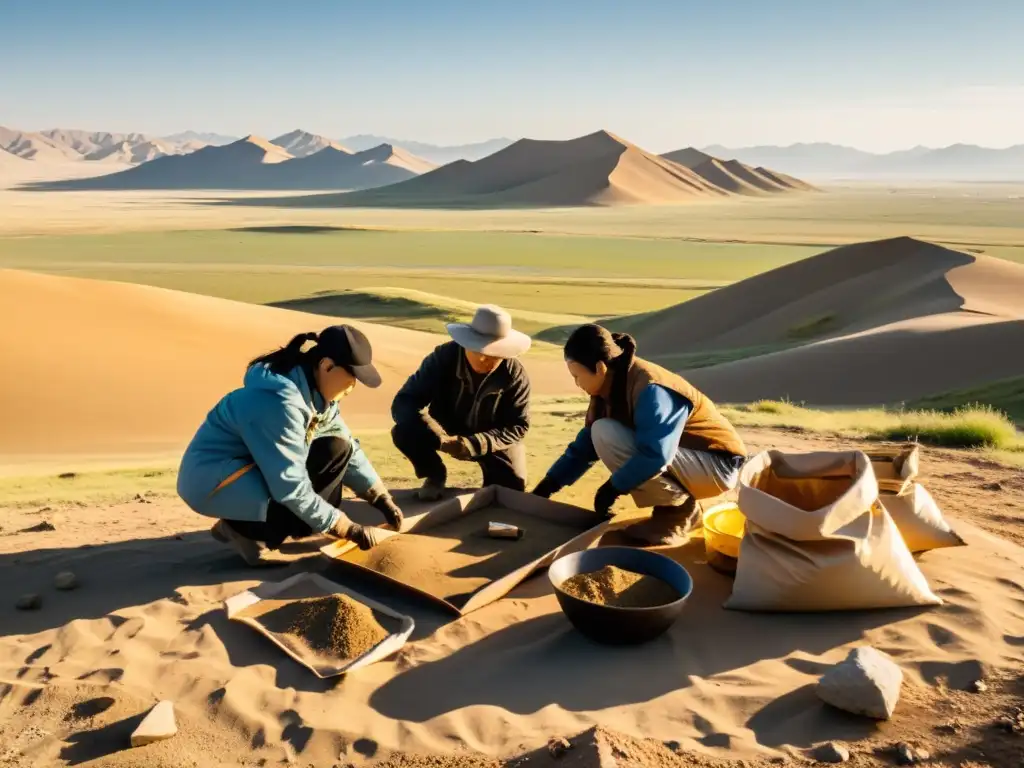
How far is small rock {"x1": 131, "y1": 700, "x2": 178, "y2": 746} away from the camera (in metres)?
2.73

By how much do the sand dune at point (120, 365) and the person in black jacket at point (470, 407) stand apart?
3.64 metres

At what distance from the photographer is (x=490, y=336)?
15.0ft

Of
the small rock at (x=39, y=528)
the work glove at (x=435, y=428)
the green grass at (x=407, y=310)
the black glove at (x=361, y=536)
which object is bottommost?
the green grass at (x=407, y=310)

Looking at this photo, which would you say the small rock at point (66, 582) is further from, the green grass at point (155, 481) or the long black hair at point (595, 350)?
the long black hair at point (595, 350)

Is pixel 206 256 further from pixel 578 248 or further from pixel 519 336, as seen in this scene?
pixel 519 336

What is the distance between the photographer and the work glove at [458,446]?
15.2ft

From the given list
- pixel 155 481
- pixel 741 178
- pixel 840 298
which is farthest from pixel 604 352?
pixel 741 178

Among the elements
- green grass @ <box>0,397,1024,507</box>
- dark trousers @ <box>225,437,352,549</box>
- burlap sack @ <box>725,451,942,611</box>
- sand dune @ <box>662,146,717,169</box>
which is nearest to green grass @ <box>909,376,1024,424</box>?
green grass @ <box>0,397,1024,507</box>

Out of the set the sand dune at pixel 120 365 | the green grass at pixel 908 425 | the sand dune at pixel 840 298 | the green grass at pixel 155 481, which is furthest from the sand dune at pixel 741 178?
the green grass at pixel 155 481

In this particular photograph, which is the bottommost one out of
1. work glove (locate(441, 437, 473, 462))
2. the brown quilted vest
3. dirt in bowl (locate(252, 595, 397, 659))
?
dirt in bowl (locate(252, 595, 397, 659))

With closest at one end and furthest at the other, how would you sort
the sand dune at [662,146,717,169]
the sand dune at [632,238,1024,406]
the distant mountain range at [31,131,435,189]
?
the sand dune at [632,238,1024,406]
the sand dune at [662,146,717,169]
the distant mountain range at [31,131,435,189]

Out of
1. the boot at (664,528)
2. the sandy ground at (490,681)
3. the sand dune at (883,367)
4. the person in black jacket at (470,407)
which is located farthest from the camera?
the sand dune at (883,367)

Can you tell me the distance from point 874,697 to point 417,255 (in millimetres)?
40735

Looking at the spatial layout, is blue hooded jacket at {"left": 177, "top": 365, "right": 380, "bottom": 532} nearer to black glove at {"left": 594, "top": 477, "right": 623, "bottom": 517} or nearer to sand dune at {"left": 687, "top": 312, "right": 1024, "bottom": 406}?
black glove at {"left": 594, "top": 477, "right": 623, "bottom": 517}
